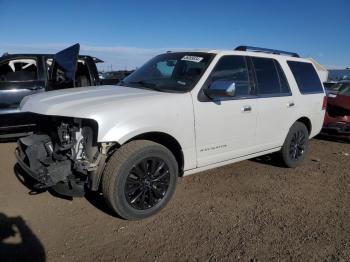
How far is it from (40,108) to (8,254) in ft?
4.82

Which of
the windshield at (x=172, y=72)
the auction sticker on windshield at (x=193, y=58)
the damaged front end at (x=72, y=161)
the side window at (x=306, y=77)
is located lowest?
the damaged front end at (x=72, y=161)

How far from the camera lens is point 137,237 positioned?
3.47 meters

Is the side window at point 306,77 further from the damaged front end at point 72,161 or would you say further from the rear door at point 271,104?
the damaged front end at point 72,161

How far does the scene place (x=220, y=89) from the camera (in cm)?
399

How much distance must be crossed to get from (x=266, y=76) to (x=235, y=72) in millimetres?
677

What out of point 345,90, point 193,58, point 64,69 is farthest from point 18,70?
point 345,90

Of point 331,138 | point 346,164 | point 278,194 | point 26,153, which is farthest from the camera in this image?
point 331,138

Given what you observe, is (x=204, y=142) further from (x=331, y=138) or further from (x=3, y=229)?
(x=331, y=138)

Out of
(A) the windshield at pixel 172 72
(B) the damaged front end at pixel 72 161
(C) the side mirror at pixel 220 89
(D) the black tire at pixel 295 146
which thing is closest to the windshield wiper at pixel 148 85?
(A) the windshield at pixel 172 72

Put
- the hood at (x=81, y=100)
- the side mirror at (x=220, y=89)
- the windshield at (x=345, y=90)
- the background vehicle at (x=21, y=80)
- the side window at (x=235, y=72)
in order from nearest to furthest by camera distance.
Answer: the hood at (x=81, y=100)
the side mirror at (x=220, y=89)
the side window at (x=235, y=72)
the background vehicle at (x=21, y=80)
the windshield at (x=345, y=90)

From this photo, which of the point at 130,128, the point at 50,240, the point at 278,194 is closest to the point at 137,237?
the point at 50,240

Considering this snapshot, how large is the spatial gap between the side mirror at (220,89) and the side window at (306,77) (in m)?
2.05

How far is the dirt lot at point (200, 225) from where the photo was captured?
10.5ft

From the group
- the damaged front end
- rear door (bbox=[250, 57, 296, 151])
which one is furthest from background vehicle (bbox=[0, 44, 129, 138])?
rear door (bbox=[250, 57, 296, 151])
